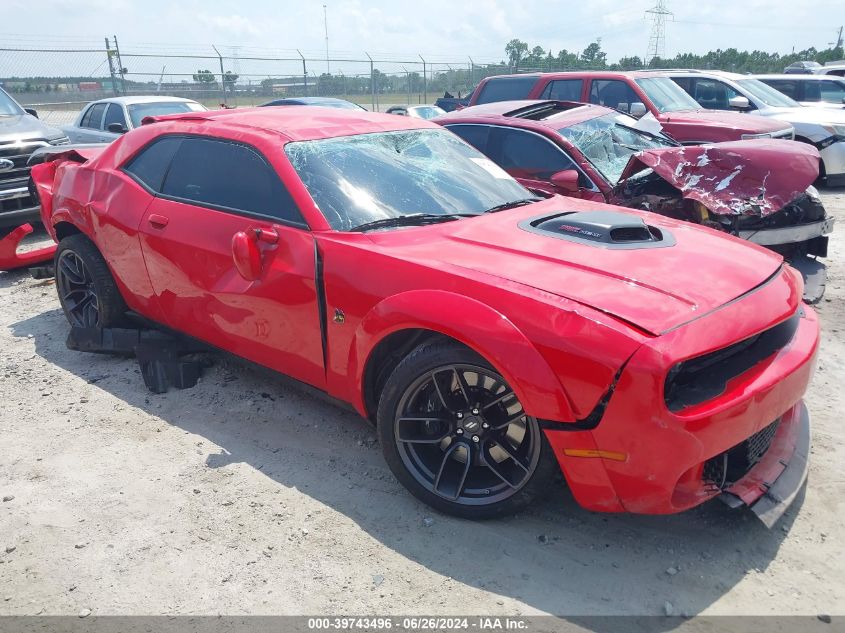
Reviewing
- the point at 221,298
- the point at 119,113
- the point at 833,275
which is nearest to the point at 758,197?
the point at 833,275

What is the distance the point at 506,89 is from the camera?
9.44m

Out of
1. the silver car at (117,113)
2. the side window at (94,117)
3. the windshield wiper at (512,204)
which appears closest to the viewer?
the windshield wiper at (512,204)

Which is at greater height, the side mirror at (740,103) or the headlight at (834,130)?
the side mirror at (740,103)

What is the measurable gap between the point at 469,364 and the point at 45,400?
2.83m

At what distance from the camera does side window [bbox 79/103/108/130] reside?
9.96 m

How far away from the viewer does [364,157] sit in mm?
3441

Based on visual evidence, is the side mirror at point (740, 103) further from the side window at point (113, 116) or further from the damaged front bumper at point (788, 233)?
the side window at point (113, 116)

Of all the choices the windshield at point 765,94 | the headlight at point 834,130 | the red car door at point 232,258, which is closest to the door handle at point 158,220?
the red car door at point 232,258

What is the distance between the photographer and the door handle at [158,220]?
3.69m

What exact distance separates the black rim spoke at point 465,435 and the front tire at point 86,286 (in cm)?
253

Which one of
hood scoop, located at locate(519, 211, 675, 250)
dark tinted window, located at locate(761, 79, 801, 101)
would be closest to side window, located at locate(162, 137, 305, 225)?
hood scoop, located at locate(519, 211, 675, 250)

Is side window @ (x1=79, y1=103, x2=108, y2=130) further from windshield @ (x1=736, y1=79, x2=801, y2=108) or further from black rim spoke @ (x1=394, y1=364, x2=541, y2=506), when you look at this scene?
windshield @ (x1=736, y1=79, x2=801, y2=108)

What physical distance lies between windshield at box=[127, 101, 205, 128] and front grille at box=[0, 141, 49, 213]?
237 cm

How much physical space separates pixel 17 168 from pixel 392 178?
5790mm
